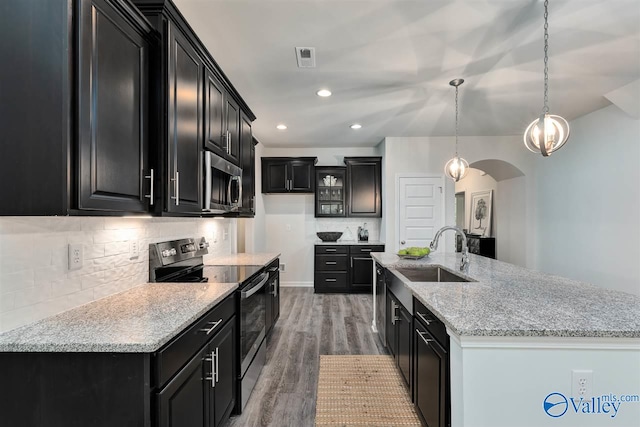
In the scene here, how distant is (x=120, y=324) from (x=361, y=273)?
434 centimetres

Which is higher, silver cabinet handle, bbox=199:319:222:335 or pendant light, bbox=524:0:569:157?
pendant light, bbox=524:0:569:157

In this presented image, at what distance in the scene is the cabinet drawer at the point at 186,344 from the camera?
3.72 feet

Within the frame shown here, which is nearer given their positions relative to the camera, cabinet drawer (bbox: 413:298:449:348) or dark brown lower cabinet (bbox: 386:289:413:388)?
cabinet drawer (bbox: 413:298:449:348)

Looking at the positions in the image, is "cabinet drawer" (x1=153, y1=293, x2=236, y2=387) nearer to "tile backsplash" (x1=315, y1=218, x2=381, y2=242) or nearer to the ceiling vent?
the ceiling vent

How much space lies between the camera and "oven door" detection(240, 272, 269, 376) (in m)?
2.07

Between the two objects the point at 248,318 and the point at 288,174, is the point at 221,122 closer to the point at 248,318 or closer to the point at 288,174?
the point at 248,318

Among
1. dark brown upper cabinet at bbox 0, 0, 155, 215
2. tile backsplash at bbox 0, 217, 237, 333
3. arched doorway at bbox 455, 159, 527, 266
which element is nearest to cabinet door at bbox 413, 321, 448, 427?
dark brown upper cabinet at bbox 0, 0, 155, 215

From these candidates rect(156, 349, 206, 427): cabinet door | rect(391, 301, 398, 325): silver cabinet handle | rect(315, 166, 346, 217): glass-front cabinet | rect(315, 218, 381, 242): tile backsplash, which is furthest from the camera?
rect(315, 218, 381, 242): tile backsplash

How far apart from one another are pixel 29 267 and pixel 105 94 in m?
0.79

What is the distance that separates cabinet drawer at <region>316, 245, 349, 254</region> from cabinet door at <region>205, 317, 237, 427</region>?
341 centimetres

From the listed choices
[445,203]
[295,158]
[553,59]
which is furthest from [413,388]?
[295,158]


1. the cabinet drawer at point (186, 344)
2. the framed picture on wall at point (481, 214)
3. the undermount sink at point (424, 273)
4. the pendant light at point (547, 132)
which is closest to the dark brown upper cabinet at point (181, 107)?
the cabinet drawer at point (186, 344)

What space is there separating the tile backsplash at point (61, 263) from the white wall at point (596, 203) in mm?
4880

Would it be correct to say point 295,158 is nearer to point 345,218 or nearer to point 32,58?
point 345,218
